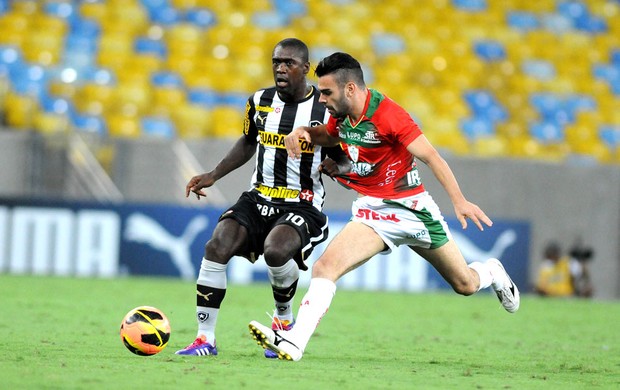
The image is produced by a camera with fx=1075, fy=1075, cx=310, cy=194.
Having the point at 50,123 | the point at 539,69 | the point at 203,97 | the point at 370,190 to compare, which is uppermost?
the point at 539,69

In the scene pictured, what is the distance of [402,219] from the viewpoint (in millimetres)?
7461

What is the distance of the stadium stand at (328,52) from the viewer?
61.0 ft

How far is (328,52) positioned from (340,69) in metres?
14.1

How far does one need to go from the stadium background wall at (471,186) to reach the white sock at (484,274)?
8.82m

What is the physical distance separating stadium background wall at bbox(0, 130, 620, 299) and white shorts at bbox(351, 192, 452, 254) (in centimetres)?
945

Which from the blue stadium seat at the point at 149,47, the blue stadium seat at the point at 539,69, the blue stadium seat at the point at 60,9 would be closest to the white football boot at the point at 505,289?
the blue stadium seat at the point at 149,47

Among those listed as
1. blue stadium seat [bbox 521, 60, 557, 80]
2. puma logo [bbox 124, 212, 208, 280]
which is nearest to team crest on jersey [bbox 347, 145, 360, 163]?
puma logo [bbox 124, 212, 208, 280]

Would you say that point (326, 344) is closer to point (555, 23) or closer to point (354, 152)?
point (354, 152)

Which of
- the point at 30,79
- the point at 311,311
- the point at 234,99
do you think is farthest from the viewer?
the point at 234,99

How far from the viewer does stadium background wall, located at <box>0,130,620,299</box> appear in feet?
54.6

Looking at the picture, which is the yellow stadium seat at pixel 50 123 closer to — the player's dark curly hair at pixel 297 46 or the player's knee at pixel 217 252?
the player's dark curly hair at pixel 297 46

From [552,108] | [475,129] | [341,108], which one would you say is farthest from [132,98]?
[341,108]

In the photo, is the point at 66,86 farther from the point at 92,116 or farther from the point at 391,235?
the point at 391,235

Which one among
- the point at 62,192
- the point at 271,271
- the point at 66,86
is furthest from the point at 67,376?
the point at 66,86
